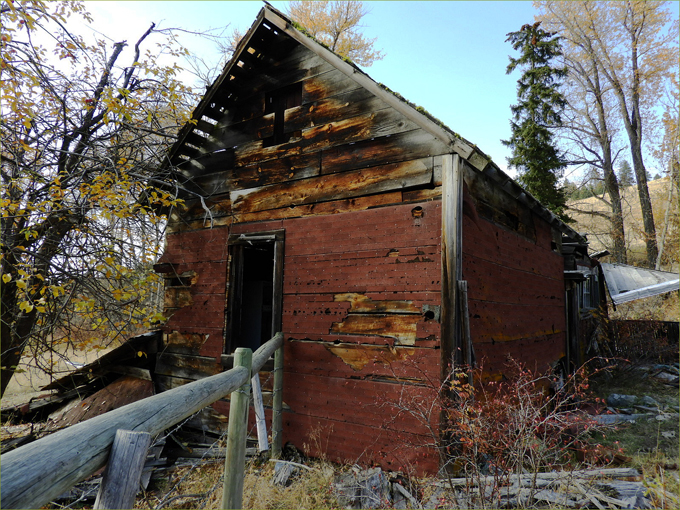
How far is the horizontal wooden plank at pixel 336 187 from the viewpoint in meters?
5.00

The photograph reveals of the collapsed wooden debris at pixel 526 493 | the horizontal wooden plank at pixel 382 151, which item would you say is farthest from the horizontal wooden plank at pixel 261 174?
the collapsed wooden debris at pixel 526 493

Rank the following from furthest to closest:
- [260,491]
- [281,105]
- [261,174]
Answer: [281,105], [261,174], [260,491]

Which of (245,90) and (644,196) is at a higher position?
(644,196)

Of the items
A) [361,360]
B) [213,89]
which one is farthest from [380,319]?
[213,89]

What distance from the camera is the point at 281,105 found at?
665 centimetres

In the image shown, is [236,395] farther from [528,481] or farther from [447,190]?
[447,190]

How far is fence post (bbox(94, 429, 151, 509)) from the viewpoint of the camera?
1.52m

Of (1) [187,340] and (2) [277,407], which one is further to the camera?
(1) [187,340]

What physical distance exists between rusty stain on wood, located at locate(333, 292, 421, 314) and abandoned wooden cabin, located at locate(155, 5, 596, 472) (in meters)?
0.02

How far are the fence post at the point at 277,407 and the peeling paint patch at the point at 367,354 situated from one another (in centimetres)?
79

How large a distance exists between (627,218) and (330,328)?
2637cm

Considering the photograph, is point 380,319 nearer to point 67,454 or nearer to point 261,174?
point 261,174

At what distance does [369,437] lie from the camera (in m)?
4.80

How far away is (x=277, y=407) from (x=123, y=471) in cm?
407
